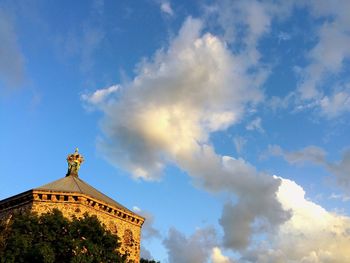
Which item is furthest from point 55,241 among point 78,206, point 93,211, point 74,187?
point 74,187

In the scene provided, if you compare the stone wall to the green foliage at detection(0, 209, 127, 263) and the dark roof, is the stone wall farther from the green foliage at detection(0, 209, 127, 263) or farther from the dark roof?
the green foliage at detection(0, 209, 127, 263)

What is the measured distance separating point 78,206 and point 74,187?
330 centimetres

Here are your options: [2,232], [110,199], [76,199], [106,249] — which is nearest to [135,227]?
[110,199]

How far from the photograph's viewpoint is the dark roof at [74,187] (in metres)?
34.5

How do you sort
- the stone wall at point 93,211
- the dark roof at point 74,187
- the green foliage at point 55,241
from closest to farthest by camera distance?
the green foliage at point 55,241
the stone wall at point 93,211
the dark roof at point 74,187

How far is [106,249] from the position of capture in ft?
93.5

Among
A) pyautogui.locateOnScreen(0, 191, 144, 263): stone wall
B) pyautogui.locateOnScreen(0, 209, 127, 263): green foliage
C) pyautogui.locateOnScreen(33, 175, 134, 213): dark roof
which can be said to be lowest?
pyautogui.locateOnScreen(0, 209, 127, 263): green foliage

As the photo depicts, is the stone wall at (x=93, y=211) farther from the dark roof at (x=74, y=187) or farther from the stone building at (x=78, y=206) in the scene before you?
the dark roof at (x=74, y=187)

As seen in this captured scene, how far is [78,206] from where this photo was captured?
32.8 m

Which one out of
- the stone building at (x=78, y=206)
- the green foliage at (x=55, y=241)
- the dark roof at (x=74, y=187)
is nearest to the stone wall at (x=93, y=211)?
the stone building at (x=78, y=206)

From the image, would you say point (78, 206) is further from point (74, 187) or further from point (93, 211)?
point (74, 187)

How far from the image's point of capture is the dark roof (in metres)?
34.5

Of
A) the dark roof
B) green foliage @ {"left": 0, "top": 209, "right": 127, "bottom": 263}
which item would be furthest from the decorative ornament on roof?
green foliage @ {"left": 0, "top": 209, "right": 127, "bottom": 263}

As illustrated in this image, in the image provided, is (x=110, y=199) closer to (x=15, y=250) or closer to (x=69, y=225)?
(x=69, y=225)
